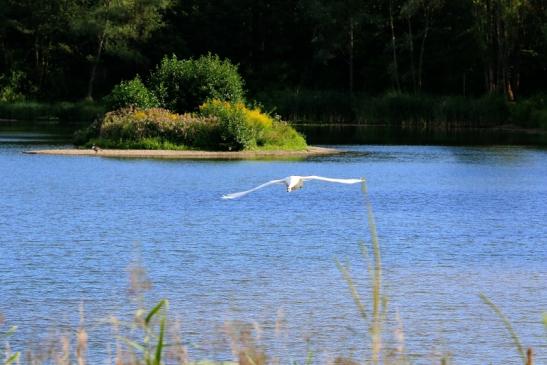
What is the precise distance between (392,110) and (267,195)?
44.0 meters

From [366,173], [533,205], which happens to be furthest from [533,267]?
[366,173]

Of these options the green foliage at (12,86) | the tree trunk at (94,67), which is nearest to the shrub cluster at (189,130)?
the tree trunk at (94,67)

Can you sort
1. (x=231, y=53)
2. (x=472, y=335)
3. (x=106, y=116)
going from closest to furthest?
1. (x=472, y=335)
2. (x=106, y=116)
3. (x=231, y=53)

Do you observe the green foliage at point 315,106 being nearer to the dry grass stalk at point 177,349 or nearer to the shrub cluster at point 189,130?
the shrub cluster at point 189,130

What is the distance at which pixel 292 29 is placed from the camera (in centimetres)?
8919

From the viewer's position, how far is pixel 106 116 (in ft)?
154

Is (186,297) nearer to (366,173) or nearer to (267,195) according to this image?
(267,195)

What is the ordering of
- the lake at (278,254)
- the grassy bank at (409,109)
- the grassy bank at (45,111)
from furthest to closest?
the grassy bank at (45,111)
the grassy bank at (409,109)
the lake at (278,254)

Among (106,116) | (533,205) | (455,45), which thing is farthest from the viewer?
(455,45)

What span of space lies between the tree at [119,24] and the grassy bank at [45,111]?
284 cm

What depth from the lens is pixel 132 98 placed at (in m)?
48.9

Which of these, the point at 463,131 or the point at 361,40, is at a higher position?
the point at 361,40

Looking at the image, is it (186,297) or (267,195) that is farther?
(267,195)

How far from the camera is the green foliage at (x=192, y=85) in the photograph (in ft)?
166
